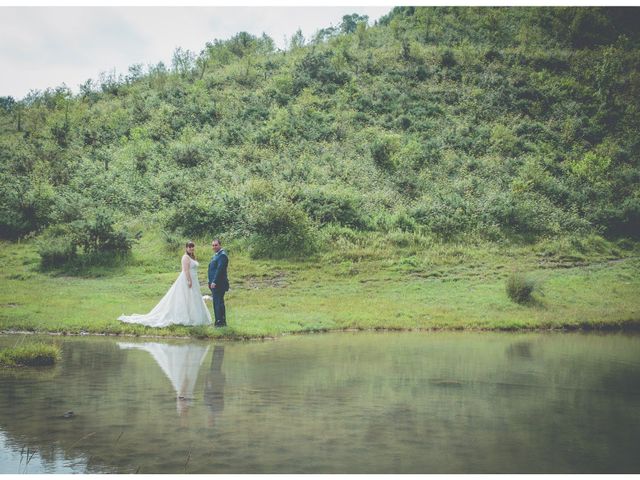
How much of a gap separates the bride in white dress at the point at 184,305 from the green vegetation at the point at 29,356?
5517 mm

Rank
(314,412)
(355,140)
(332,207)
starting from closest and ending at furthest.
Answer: (314,412) < (332,207) < (355,140)

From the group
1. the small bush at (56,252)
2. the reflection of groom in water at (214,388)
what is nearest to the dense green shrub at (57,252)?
the small bush at (56,252)

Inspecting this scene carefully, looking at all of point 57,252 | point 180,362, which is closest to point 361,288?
point 57,252

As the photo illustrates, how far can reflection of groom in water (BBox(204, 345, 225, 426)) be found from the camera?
378 inches

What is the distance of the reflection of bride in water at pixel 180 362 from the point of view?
1062 centimetres

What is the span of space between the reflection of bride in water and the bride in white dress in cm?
214

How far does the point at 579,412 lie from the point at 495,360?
5375mm

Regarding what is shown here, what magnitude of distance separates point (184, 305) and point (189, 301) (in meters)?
0.19

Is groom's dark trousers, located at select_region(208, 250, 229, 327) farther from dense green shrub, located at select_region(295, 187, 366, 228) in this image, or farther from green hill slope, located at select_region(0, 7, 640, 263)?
dense green shrub, located at select_region(295, 187, 366, 228)

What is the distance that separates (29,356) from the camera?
1266 cm

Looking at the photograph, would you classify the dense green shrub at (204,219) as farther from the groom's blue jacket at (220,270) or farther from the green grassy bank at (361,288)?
the groom's blue jacket at (220,270)

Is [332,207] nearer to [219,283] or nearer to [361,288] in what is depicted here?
[361,288]

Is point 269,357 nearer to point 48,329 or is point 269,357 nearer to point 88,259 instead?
point 48,329

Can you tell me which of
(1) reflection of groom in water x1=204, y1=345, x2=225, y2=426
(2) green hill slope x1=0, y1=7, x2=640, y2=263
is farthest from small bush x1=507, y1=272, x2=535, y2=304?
(1) reflection of groom in water x1=204, y1=345, x2=225, y2=426
